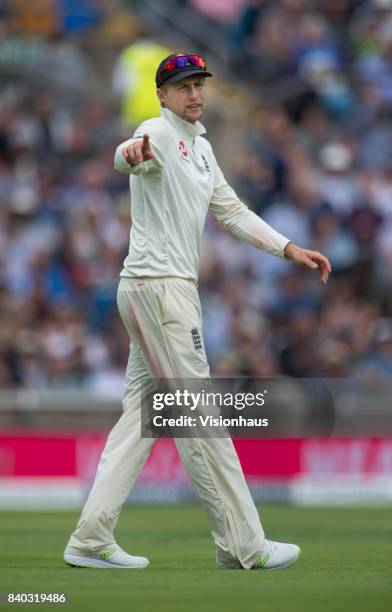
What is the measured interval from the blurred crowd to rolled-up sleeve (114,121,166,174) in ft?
24.7

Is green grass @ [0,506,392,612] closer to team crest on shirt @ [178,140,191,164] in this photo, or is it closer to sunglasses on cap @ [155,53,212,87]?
team crest on shirt @ [178,140,191,164]

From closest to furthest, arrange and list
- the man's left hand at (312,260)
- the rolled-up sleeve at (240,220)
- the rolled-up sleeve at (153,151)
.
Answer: the rolled-up sleeve at (153,151) < the man's left hand at (312,260) < the rolled-up sleeve at (240,220)

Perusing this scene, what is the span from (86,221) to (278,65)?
12.2 feet

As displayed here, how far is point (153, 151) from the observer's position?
277 inches

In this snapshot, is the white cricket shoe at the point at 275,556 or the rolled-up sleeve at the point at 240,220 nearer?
the white cricket shoe at the point at 275,556

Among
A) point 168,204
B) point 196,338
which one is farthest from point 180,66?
point 196,338

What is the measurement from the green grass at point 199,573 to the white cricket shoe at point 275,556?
0.07 meters

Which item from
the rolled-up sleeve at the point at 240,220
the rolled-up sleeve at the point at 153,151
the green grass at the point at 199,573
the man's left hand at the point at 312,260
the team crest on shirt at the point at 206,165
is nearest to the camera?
the green grass at the point at 199,573

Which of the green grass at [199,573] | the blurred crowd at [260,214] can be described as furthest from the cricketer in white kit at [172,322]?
the blurred crowd at [260,214]

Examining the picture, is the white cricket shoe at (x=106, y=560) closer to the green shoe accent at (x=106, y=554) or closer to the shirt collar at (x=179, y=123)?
the green shoe accent at (x=106, y=554)

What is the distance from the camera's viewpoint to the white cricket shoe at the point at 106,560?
24.4 feet

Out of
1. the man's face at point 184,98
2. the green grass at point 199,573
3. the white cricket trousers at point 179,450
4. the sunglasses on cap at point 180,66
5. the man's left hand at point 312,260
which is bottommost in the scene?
the green grass at point 199,573

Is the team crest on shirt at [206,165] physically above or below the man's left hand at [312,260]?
above

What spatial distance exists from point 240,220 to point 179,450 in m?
1.28
